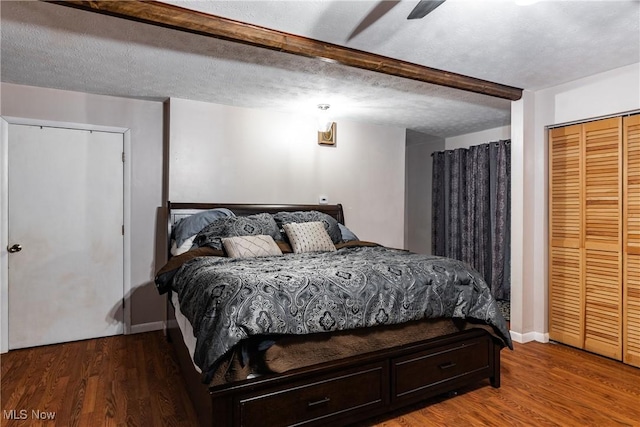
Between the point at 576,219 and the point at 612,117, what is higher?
the point at 612,117

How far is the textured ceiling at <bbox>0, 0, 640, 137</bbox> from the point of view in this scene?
2.13 meters

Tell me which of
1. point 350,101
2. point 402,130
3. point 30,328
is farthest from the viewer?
point 402,130

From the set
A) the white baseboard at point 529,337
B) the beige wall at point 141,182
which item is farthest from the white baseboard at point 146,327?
the white baseboard at point 529,337

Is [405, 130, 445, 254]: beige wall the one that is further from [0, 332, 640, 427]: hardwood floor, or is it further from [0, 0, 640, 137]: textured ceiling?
[0, 332, 640, 427]: hardwood floor

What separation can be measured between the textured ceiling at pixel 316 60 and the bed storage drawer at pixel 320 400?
79.7 inches

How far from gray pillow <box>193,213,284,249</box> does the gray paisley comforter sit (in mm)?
550

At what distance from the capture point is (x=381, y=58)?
2.72 meters

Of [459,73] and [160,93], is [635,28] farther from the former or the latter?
[160,93]

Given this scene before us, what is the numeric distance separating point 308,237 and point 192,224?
3.50 ft

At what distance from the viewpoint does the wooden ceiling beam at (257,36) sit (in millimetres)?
1978

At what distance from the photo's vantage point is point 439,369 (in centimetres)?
239

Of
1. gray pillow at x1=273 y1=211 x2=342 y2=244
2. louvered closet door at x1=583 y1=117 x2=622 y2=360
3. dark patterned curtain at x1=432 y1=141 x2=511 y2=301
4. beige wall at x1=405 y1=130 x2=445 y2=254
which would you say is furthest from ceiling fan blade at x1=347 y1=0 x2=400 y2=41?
beige wall at x1=405 y1=130 x2=445 y2=254

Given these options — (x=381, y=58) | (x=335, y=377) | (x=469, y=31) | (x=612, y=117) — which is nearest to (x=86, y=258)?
(x=335, y=377)

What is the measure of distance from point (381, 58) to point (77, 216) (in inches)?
120
